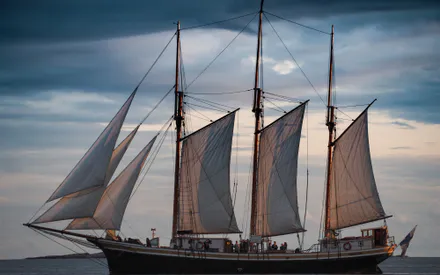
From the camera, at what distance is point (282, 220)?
90.5m

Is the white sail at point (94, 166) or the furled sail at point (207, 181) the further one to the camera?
the furled sail at point (207, 181)

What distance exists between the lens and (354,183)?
93688 millimetres

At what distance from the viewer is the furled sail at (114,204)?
8219 cm

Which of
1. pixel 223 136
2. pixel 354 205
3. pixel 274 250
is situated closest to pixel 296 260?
pixel 274 250

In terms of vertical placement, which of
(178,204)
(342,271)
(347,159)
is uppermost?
(347,159)

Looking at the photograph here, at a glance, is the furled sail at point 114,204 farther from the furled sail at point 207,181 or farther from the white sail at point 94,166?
the furled sail at point 207,181

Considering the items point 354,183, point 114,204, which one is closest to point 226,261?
point 114,204

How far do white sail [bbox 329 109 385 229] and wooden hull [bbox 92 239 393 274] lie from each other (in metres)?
4.80

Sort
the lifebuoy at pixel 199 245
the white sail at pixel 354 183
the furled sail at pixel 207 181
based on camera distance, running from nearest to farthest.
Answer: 1. the lifebuoy at pixel 199 245
2. the furled sail at pixel 207 181
3. the white sail at pixel 354 183

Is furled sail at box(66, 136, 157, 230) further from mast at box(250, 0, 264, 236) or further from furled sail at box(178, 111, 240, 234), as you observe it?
mast at box(250, 0, 264, 236)

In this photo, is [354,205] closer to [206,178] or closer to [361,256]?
[361,256]

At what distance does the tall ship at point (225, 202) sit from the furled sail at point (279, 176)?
112mm

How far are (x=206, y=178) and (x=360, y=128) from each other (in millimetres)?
19410

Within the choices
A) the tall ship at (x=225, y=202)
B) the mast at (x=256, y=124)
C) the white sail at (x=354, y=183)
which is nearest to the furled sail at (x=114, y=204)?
the tall ship at (x=225, y=202)
